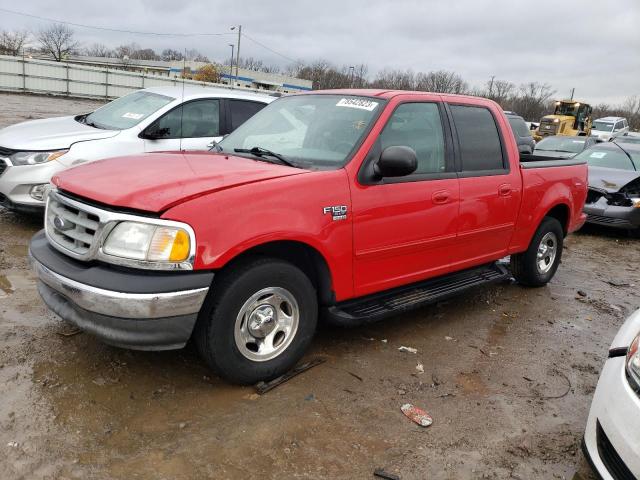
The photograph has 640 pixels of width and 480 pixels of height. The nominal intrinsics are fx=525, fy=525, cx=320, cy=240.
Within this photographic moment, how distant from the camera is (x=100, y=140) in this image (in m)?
6.22

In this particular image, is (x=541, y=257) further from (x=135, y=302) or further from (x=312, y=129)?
(x=135, y=302)

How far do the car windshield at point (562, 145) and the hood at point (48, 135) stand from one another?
41.2 ft

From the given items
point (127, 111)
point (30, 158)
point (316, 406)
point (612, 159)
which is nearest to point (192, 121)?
point (127, 111)

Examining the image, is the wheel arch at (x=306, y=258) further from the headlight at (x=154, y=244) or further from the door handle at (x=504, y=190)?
the door handle at (x=504, y=190)

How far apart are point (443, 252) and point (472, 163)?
83 cm

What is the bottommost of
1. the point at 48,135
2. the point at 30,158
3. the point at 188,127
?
the point at 30,158

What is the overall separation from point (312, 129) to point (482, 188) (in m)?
1.55

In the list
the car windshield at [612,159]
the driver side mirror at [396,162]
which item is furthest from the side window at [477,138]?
the car windshield at [612,159]

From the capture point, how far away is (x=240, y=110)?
738 cm

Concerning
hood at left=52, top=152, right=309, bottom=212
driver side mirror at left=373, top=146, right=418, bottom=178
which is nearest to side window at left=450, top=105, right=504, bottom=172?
driver side mirror at left=373, top=146, right=418, bottom=178

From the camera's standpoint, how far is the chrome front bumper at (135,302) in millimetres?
2707

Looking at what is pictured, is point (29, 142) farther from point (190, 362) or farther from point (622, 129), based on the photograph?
point (622, 129)

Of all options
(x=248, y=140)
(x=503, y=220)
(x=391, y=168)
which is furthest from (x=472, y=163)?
(x=248, y=140)

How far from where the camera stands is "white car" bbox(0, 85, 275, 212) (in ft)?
19.1
